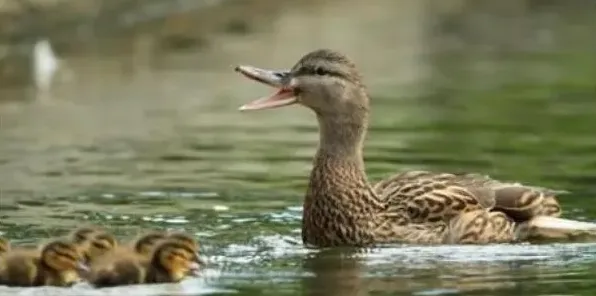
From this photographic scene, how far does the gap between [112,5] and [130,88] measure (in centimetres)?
778

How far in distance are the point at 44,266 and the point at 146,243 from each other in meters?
0.56

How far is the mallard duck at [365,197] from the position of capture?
12.9 meters

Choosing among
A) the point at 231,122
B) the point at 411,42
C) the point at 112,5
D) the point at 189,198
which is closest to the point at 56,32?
the point at 112,5

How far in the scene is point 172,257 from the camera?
10961 millimetres

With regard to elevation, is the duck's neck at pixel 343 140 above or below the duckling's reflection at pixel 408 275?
above

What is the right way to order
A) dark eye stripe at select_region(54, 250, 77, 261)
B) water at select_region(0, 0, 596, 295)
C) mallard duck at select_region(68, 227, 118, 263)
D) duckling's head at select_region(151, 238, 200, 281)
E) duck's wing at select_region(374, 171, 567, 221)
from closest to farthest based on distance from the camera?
dark eye stripe at select_region(54, 250, 77, 261), duckling's head at select_region(151, 238, 200, 281), mallard duck at select_region(68, 227, 118, 263), water at select_region(0, 0, 596, 295), duck's wing at select_region(374, 171, 567, 221)

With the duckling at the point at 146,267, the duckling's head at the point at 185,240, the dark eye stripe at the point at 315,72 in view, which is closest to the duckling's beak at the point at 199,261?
the duckling's head at the point at 185,240

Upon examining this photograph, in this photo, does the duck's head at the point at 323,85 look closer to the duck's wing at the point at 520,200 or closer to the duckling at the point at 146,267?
the duck's wing at the point at 520,200

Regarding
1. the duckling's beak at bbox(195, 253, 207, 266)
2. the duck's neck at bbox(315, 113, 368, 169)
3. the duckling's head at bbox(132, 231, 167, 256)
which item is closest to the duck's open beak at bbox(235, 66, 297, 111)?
the duck's neck at bbox(315, 113, 368, 169)

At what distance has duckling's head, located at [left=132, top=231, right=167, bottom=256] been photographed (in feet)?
36.4

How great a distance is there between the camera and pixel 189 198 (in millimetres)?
14812

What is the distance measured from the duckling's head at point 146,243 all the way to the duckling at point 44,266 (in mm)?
314

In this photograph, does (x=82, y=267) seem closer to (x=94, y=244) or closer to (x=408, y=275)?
(x=94, y=244)

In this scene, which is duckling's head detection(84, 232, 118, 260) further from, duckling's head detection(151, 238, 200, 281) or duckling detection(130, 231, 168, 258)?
duckling's head detection(151, 238, 200, 281)
